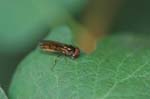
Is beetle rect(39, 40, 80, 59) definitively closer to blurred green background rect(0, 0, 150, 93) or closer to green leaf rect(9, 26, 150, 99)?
green leaf rect(9, 26, 150, 99)

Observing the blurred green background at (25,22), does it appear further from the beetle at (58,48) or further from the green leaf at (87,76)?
the green leaf at (87,76)

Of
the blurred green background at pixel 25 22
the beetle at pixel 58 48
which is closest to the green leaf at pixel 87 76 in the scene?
the beetle at pixel 58 48

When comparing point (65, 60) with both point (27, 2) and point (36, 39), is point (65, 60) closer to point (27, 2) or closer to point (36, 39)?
point (36, 39)

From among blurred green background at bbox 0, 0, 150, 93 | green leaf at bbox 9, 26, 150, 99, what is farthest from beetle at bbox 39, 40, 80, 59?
blurred green background at bbox 0, 0, 150, 93

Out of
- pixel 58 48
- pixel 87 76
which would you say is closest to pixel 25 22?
pixel 58 48

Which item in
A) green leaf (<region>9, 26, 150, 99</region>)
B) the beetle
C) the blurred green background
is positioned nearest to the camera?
green leaf (<region>9, 26, 150, 99</region>)

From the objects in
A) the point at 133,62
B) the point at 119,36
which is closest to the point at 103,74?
the point at 133,62

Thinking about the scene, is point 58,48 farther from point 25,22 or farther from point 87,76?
point 25,22
